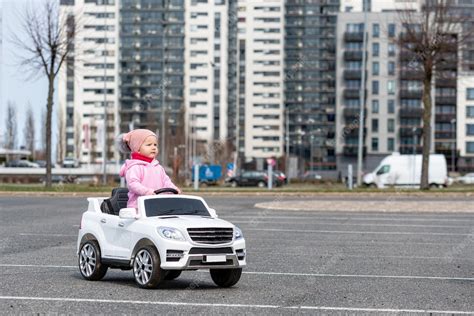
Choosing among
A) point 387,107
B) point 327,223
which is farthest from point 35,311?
point 387,107

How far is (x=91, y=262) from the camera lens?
1116 cm

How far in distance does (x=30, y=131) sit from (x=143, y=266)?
408ft

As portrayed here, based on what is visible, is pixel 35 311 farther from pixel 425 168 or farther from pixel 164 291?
pixel 425 168

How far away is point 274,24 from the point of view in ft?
429

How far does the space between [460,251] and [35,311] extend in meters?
10.3

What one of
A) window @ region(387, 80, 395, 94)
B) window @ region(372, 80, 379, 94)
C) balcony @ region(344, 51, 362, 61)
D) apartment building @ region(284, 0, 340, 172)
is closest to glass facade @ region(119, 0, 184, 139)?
apartment building @ region(284, 0, 340, 172)

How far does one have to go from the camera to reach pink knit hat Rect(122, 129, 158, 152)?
1124 centimetres

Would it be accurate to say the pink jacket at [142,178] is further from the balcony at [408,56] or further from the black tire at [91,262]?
the balcony at [408,56]

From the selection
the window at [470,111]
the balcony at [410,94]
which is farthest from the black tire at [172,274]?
the balcony at [410,94]

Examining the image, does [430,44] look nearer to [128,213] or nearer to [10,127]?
[128,213]

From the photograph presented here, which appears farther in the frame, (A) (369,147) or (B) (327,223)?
(A) (369,147)

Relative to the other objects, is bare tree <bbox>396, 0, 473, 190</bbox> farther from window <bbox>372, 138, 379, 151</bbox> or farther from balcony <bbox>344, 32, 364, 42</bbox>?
window <bbox>372, 138, 379, 151</bbox>

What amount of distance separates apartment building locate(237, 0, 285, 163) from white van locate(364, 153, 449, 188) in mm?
62043

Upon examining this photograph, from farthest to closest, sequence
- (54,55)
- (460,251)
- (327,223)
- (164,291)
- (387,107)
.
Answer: (387,107), (54,55), (327,223), (460,251), (164,291)
